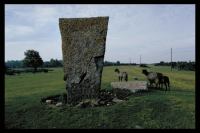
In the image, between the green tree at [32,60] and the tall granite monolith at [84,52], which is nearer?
the tall granite monolith at [84,52]

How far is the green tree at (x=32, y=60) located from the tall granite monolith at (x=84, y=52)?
117 ft

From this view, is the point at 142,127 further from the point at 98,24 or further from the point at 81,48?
the point at 98,24

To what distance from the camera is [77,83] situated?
19.1ft

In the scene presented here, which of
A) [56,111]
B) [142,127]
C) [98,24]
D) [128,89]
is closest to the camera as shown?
[142,127]

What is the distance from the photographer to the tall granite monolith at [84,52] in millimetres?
5605

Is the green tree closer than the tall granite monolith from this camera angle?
No

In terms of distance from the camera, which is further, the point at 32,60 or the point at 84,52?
the point at 32,60

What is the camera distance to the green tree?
36.7m

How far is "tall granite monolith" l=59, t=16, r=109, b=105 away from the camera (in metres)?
5.61

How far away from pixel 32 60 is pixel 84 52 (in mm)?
37733

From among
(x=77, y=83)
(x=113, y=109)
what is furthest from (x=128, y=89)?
(x=77, y=83)

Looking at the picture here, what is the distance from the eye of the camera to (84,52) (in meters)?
5.68

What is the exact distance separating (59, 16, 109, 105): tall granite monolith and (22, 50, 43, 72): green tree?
3551 centimetres
